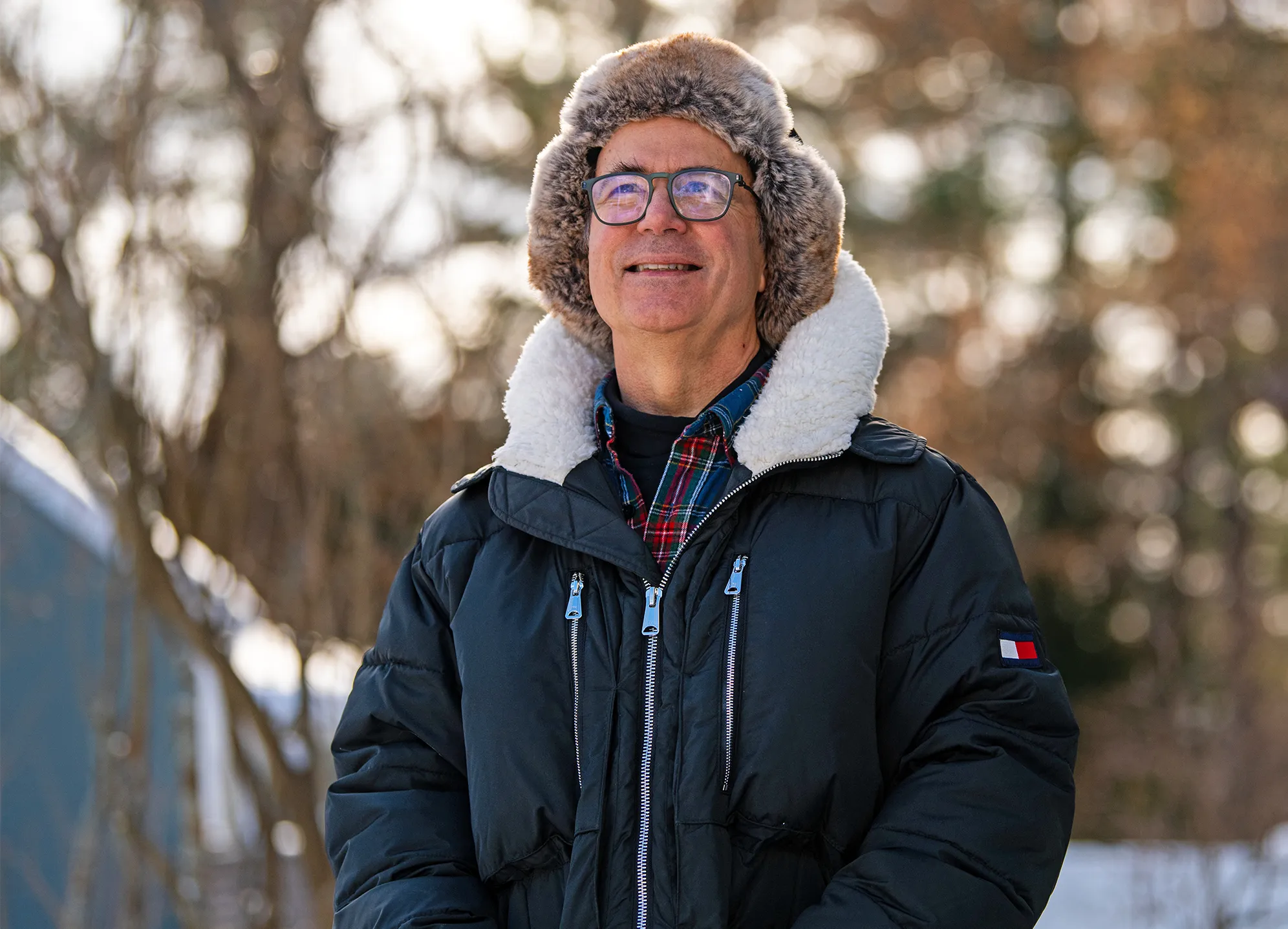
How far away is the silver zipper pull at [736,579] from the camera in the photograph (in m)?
2.11

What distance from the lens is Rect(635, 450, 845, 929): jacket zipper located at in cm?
203

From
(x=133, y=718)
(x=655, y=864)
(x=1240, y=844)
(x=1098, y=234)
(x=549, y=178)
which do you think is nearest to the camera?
(x=655, y=864)

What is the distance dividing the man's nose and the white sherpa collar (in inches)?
9.8

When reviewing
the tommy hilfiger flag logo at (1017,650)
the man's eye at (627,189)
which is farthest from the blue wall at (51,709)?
the tommy hilfiger flag logo at (1017,650)

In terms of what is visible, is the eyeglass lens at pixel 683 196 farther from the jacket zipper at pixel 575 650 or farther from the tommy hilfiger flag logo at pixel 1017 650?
the tommy hilfiger flag logo at pixel 1017 650

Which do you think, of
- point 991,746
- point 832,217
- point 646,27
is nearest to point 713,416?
point 832,217

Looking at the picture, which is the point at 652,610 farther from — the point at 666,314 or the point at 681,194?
the point at 681,194

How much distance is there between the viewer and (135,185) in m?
3.74

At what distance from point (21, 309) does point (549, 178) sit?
1678 millimetres

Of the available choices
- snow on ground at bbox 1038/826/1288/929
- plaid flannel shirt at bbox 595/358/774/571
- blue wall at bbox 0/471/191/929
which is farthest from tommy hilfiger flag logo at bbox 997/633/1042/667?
blue wall at bbox 0/471/191/929

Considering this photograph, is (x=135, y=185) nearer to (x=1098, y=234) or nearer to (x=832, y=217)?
(x=832, y=217)

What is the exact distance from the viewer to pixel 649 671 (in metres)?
2.10

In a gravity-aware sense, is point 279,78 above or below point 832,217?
above

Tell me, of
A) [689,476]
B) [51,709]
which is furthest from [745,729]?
[51,709]
